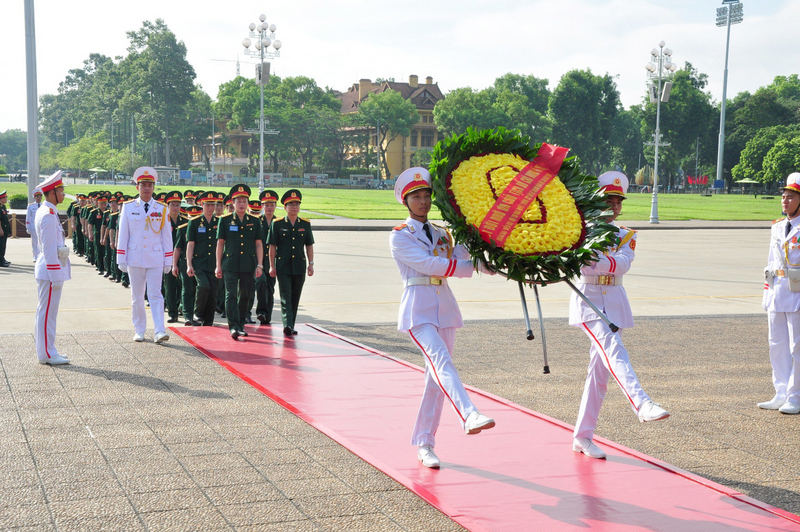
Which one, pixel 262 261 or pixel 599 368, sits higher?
pixel 262 261

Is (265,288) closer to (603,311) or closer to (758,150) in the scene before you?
(603,311)

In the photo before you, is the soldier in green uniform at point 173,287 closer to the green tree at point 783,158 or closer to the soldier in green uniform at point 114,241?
the soldier in green uniform at point 114,241

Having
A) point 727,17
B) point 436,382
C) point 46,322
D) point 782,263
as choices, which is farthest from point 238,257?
point 727,17

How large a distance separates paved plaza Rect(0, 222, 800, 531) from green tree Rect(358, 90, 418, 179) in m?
93.8

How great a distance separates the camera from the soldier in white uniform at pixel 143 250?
9469 millimetres

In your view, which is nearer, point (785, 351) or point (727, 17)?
point (785, 351)

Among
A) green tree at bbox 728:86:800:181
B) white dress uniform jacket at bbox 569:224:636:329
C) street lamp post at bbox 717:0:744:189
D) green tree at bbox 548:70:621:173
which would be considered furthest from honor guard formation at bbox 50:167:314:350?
green tree at bbox 728:86:800:181

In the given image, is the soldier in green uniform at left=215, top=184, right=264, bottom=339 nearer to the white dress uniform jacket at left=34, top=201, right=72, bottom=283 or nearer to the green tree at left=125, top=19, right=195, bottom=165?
the white dress uniform jacket at left=34, top=201, right=72, bottom=283

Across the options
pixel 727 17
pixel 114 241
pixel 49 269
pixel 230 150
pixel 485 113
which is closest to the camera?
pixel 49 269

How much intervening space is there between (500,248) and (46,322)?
5.43 m

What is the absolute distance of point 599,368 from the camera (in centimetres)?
523

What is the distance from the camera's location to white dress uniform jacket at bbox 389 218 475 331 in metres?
4.82

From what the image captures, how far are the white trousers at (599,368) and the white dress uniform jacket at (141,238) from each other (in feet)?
19.7

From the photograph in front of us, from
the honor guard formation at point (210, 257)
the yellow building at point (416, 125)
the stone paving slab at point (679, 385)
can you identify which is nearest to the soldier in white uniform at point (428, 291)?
the stone paving slab at point (679, 385)
